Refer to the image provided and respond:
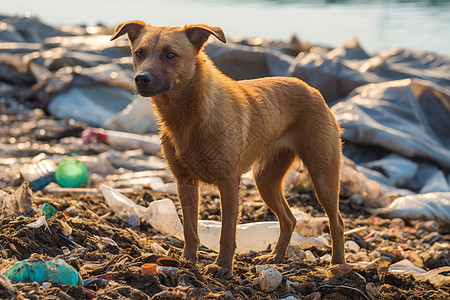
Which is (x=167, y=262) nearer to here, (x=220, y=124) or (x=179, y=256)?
(x=179, y=256)

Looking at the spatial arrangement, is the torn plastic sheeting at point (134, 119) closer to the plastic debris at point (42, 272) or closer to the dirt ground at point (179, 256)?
the dirt ground at point (179, 256)

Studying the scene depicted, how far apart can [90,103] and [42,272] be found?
7.07 m

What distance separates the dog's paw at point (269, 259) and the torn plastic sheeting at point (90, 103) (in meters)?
5.55

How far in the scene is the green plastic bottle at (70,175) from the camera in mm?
6141

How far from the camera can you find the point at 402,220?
19.7ft

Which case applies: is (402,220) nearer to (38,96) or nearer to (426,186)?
(426,186)

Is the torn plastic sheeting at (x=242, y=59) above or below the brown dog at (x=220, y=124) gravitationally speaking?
below

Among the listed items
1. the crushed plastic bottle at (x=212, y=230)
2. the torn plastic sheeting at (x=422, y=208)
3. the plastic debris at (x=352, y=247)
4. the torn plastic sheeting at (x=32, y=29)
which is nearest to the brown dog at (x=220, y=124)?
the crushed plastic bottle at (x=212, y=230)

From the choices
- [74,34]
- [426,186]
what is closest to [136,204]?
[426,186]

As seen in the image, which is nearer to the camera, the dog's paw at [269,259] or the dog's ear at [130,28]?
the dog's ear at [130,28]

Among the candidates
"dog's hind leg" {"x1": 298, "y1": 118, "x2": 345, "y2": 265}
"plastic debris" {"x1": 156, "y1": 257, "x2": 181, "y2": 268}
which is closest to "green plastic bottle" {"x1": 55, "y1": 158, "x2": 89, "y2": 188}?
"dog's hind leg" {"x1": 298, "y1": 118, "x2": 345, "y2": 265}

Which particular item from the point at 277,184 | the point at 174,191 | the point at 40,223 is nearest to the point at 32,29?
the point at 174,191

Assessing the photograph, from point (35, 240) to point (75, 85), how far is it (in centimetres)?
673

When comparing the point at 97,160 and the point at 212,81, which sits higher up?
the point at 212,81
